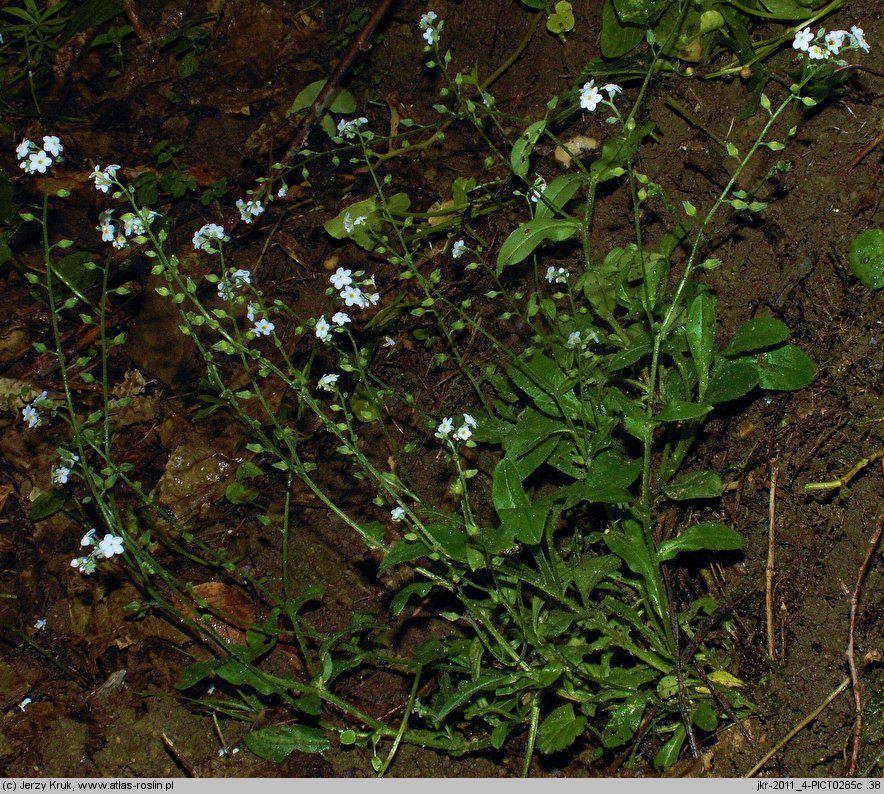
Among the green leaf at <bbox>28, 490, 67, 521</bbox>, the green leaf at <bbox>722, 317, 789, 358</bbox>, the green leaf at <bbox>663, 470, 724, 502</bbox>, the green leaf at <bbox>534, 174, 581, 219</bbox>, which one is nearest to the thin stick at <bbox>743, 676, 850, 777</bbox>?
the green leaf at <bbox>663, 470, 724, 502</bbox>

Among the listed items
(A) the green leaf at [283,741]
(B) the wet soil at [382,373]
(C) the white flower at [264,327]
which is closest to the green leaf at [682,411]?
(B) the wet soil at [382,373]

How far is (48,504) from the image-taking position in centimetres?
324

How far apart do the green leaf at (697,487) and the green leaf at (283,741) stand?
1.31 m

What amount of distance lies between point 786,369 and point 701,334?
31 cm

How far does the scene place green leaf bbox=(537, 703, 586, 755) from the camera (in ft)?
7.50

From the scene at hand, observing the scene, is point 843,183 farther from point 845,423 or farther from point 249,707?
point 249,707

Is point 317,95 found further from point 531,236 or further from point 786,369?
point 786,369

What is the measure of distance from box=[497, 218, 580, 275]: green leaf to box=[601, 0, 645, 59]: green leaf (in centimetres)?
85

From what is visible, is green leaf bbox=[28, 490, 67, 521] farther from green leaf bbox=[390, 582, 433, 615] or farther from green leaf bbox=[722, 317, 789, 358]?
green leaf bbox=[722, 317, 789, 358]

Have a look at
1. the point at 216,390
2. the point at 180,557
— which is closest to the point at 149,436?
the point at 216,390

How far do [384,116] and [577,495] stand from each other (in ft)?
6.80

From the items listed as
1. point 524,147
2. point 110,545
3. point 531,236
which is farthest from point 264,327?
point 524,147

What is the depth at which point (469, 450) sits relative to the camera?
285cm

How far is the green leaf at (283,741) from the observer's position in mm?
2518
